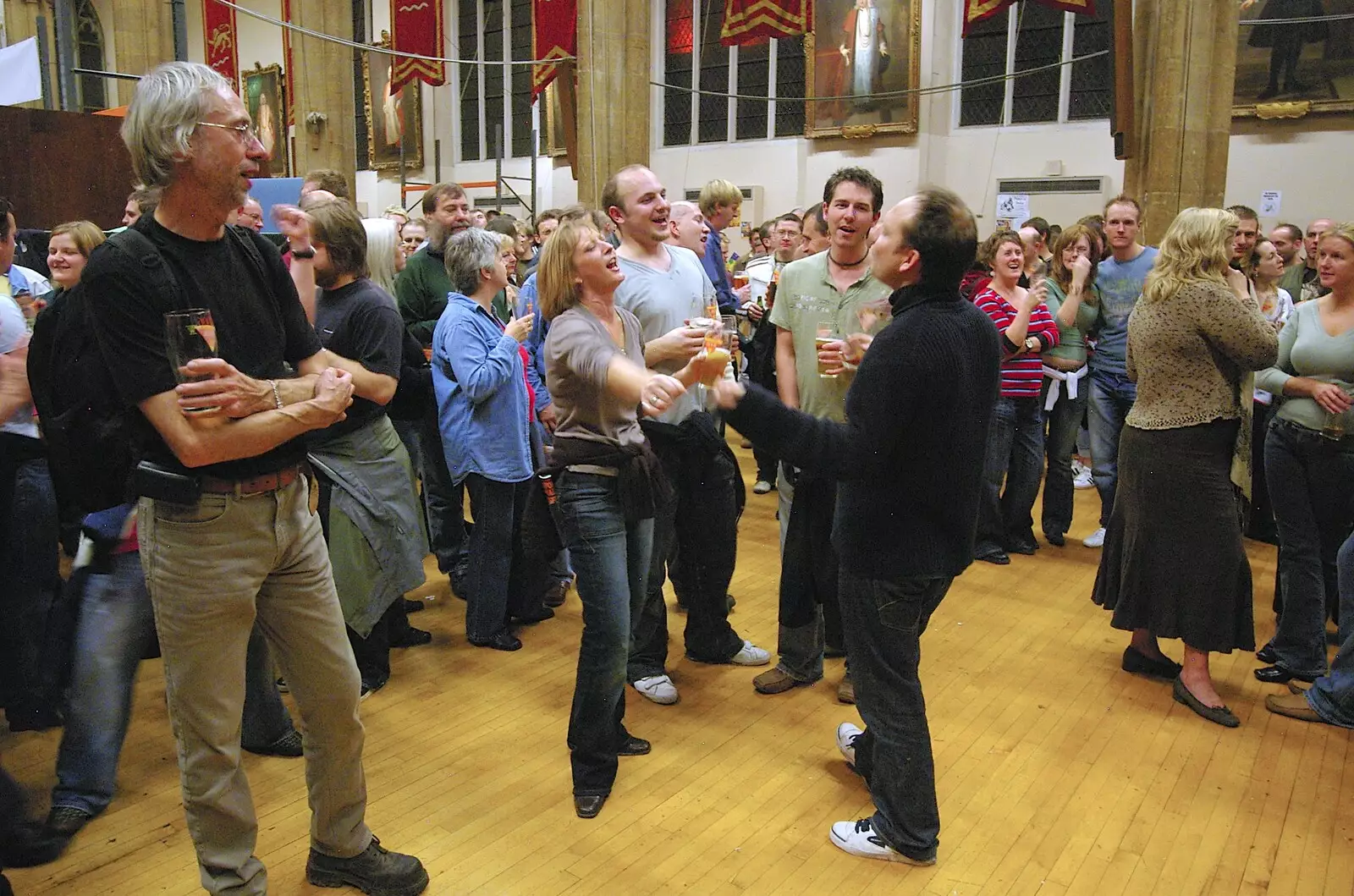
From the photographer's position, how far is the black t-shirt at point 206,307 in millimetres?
1970

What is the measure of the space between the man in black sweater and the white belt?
355 cm

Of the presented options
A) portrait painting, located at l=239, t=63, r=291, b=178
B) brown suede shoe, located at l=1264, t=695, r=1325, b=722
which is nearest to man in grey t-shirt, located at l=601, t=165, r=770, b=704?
brown suede shoe, located at l=1264, t=695, r=1325, b=722

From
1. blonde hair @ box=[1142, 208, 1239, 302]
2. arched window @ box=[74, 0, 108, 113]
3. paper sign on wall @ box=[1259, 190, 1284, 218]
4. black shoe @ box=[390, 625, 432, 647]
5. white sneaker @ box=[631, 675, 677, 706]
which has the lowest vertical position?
black shoe @ box=[390, 625, 432, 647]

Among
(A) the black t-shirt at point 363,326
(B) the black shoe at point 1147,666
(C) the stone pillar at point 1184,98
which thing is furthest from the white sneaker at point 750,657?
(C) the stone pillar at point 1184,98

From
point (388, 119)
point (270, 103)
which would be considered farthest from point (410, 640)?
point (270, 103)

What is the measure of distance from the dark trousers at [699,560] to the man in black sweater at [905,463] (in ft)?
3.64

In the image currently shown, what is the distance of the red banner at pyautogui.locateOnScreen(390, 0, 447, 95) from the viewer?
12.1 m

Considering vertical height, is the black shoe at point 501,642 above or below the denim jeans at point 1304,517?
below

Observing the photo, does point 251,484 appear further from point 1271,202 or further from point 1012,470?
point 1271,202

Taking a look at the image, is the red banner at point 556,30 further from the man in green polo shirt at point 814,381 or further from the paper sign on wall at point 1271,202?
the man in green polo shirt at point 814,381

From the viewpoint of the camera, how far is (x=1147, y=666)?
407cm

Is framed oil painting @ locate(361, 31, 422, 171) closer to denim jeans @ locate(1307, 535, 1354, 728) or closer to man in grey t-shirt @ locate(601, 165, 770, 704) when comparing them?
man in grey t-shirt @ locate(601, 165, 770, 704)

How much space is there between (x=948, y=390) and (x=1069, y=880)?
1382 mm

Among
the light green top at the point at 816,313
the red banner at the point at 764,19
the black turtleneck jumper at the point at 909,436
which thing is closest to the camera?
the black turtleneck jumper at the point at 909,436
